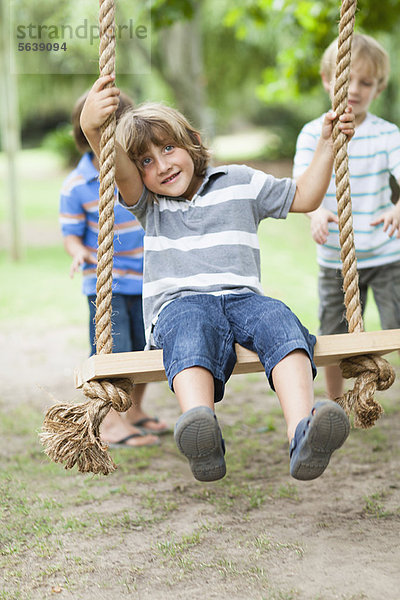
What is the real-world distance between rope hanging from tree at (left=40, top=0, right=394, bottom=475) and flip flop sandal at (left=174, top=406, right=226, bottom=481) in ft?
1.17

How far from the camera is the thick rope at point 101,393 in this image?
8.09 ft

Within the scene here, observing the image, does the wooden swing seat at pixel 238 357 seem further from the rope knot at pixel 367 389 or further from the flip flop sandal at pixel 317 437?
the flip flop sandal at pixel 317 437

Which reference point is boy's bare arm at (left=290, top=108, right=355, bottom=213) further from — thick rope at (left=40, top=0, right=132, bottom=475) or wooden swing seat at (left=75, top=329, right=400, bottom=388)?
thick rope at (left=40, top=0, right=132, bottom=475)

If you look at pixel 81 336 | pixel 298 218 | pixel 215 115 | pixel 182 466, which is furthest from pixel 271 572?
pixel 215 115

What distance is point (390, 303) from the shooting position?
12.2 feet

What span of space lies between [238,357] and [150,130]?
37.5 inches

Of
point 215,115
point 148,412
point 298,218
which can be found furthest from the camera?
point 215,115

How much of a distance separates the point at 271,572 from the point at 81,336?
14.9 ft

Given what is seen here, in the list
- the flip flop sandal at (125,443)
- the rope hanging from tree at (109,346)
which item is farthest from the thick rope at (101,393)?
the flip flop sandal at (125,443)

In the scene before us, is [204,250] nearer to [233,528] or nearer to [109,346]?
[109,346]

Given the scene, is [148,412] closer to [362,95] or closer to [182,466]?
[182,466]

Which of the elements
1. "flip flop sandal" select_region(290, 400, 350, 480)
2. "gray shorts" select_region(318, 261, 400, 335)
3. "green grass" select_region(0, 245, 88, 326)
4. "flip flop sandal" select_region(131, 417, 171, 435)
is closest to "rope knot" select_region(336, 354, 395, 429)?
"flip flop sandal" select_region(290, 400, 350, 480)

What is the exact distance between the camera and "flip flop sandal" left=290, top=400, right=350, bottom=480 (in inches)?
84.3

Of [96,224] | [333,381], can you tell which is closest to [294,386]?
[333,381]
